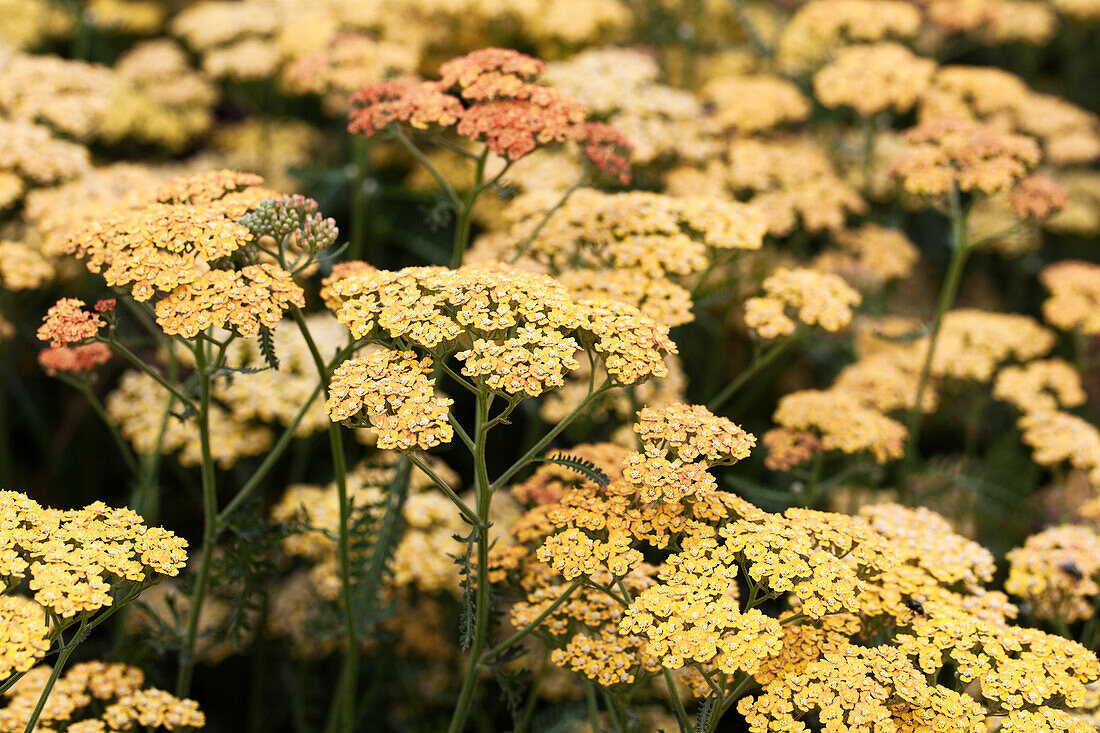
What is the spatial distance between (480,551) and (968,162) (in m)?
3.01

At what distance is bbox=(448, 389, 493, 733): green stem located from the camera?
2.74m

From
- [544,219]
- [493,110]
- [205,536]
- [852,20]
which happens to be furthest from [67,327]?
[852,20]

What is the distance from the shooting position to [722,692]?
2625mm

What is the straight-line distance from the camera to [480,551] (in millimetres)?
2828

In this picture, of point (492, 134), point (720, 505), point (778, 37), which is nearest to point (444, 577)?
point (720, 505)

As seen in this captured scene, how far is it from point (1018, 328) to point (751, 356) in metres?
1.74

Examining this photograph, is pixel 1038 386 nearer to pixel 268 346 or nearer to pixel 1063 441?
pixel 1063 441

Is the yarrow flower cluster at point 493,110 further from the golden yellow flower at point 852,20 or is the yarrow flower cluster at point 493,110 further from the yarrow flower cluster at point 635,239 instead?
the golden yellow flower at point 852,20

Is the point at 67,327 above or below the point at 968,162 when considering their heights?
below

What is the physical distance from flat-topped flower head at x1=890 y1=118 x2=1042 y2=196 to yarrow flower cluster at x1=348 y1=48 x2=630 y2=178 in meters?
1.52

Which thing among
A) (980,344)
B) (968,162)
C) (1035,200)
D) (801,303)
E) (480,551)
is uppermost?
(968,162)

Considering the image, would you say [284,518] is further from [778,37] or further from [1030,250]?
[1030,250]

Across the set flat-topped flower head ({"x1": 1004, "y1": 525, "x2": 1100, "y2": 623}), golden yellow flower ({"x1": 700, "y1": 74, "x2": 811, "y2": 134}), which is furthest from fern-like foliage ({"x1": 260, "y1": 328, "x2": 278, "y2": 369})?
golden yellow flower ({"x1": 700, "y1": 74, "x2": 811, "y2": 134})

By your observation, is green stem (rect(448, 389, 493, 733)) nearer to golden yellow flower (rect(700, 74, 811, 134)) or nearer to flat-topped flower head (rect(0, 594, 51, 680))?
flat-topped flower head (rect(0, 594, 51, 680))
